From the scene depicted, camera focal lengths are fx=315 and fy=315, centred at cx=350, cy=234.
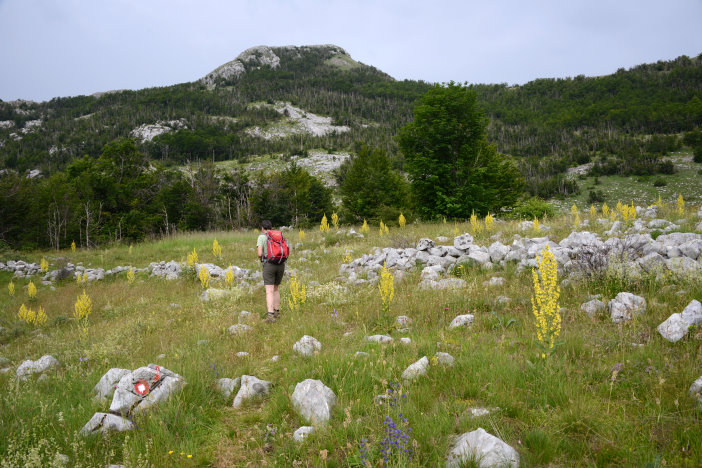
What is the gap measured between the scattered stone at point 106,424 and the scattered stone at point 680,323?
546 cm

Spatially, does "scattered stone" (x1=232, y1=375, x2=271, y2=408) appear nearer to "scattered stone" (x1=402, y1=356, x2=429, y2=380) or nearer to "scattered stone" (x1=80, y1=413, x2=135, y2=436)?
"scattered stone" (x1=80, y1=413, x2=135, y2=436)

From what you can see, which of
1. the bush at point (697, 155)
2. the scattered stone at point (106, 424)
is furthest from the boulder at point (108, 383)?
the bush at point (697, 155)

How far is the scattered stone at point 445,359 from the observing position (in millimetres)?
3401

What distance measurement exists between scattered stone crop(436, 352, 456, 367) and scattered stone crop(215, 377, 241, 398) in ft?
7.53

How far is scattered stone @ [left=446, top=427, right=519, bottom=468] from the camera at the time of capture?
2.05 meters

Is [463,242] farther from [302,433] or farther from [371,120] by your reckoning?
[371,120]

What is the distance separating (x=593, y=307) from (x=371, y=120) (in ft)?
527

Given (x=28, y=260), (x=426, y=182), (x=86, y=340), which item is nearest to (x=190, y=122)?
(x=28, y=260)

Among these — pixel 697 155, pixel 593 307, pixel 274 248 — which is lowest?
pixel 593 307

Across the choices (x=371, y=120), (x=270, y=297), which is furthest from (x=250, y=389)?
(x=371, y=120)

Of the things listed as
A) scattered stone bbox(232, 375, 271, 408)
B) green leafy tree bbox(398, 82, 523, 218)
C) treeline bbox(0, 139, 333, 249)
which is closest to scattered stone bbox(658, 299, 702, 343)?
scattered stone bbox(232, 375, 271, 408)

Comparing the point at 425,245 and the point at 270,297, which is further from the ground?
the point at 425,245

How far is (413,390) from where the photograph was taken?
2.94 m

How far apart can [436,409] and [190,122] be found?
15152cm
